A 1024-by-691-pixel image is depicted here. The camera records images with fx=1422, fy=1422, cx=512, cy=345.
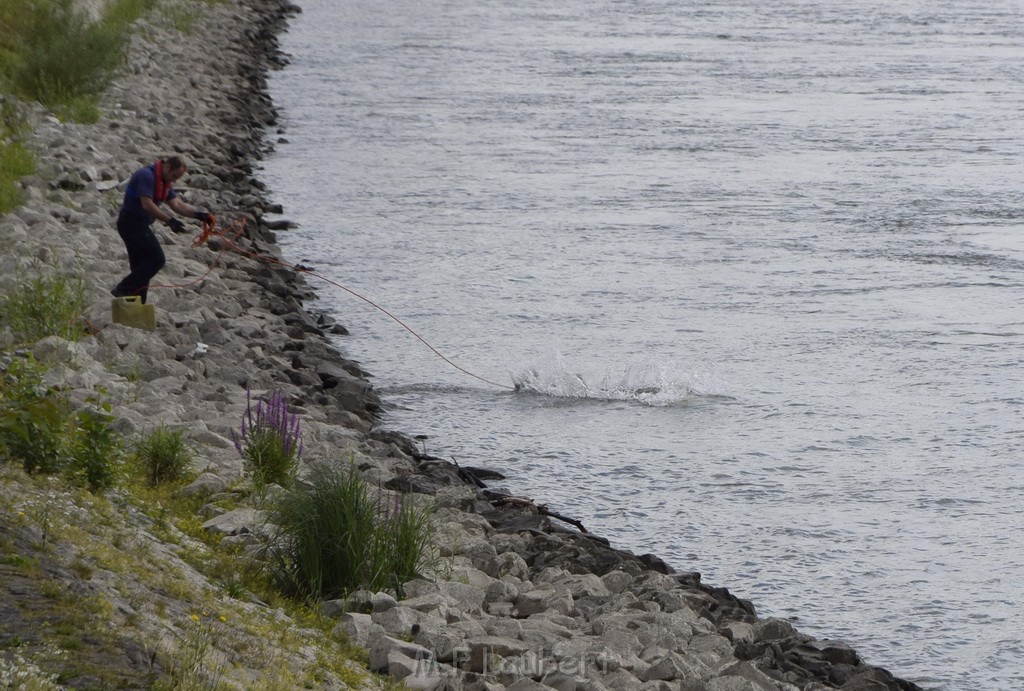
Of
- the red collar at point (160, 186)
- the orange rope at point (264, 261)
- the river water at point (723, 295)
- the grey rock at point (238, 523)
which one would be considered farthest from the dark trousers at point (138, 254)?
the grey rock at point (238, 523)

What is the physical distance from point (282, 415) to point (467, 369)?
19.1ft

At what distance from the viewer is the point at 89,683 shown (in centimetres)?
522

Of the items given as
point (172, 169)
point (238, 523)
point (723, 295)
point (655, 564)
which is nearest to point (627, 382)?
point (723, 295)

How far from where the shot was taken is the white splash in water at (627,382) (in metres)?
14.7

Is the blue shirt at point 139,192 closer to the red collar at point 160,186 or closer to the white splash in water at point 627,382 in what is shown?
the red collar at point 160,186

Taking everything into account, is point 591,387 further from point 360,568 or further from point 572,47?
point 572,47

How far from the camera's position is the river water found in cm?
1141

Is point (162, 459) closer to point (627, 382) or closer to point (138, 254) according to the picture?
point (138, 254)

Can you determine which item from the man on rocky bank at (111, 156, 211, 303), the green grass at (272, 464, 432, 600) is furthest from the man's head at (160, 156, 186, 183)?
the green grass at (272, 464, 432, 600)

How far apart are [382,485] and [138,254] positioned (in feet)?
12.6

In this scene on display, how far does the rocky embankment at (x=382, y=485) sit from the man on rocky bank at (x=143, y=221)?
1.16 feet

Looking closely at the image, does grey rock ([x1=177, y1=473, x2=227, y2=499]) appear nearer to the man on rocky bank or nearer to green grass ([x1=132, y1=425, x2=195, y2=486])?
green grass ([x1=132, y1=425, x2=195, y2=486])

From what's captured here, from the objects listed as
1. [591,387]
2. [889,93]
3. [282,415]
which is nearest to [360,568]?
[282,415]

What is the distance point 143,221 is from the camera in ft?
42.1
